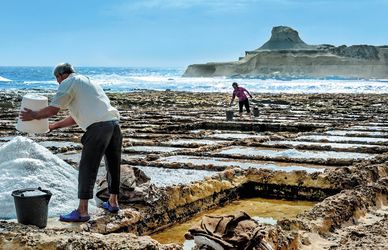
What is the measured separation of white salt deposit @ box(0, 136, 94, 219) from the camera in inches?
183

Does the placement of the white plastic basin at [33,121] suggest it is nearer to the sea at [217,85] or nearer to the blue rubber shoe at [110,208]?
the blue rubber shoe at [110,208]

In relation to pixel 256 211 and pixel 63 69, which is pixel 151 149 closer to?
pixel 256 211

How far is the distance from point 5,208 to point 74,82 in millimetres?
1097

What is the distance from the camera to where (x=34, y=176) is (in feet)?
15.9

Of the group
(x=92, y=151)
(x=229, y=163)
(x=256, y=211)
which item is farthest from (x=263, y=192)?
(x=92, y=151)

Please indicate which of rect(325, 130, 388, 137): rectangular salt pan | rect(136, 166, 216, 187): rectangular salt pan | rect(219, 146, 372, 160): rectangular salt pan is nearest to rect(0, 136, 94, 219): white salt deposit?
rect(136, 166, 216, 187): rectangular salt pan

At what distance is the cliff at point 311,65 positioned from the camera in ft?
333

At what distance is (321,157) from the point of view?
320 inches

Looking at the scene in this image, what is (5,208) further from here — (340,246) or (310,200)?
(310,200)

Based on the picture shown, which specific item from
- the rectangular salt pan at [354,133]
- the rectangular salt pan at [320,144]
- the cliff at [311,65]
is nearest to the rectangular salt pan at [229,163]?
the rectangular salt pan at [320,144]

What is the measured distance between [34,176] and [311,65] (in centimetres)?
10308

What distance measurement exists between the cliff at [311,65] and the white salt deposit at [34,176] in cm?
9732

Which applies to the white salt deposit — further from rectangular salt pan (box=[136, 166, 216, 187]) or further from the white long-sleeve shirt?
rectangular salt pan (box=[136, 166, 216, 187])

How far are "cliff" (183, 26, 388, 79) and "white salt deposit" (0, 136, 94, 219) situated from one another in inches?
3832
